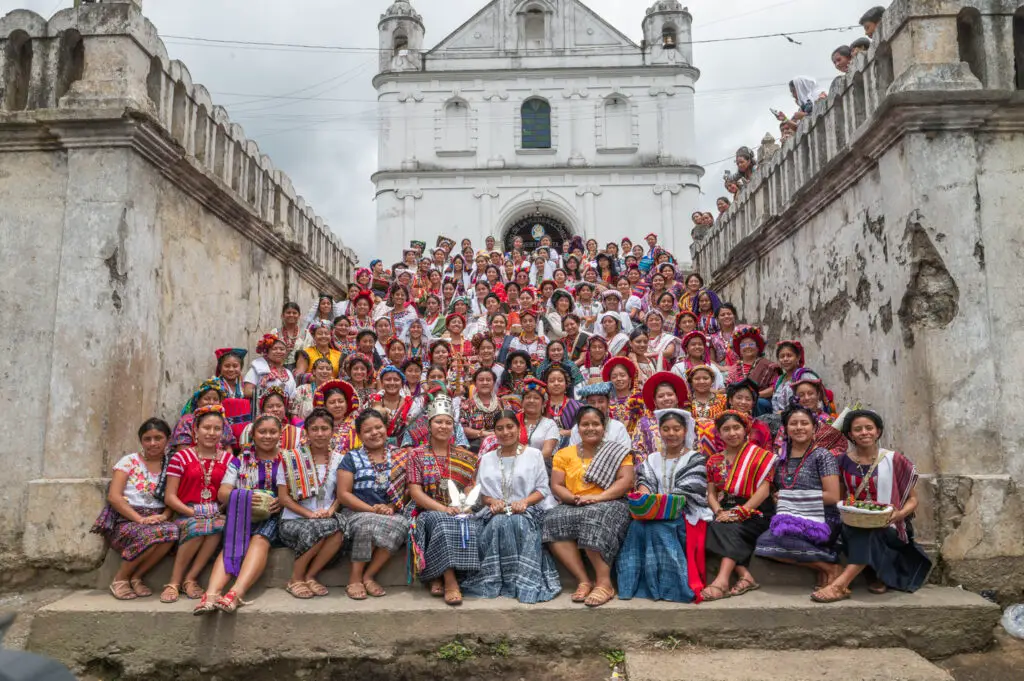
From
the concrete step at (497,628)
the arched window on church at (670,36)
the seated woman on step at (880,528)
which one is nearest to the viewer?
the concrete step at (497,628)

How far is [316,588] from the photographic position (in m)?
4.92

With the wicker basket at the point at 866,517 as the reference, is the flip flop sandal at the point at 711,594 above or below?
below

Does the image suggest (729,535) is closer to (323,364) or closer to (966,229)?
(966,229)

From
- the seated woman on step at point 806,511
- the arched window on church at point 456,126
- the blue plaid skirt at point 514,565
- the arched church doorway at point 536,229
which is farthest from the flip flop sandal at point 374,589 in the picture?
the arched window on church at point 456,126

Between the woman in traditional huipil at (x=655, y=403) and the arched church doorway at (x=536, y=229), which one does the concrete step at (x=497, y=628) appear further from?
the arched church doorway at (x=536, y=229)

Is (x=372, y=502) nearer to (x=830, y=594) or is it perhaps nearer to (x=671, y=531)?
(x=671, y=531)

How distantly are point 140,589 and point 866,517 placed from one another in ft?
15.0

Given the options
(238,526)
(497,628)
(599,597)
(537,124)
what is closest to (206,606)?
(238,526)

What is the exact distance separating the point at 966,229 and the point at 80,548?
6.42m

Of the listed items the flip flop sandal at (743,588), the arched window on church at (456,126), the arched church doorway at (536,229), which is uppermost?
the arched window on church at (456,126)

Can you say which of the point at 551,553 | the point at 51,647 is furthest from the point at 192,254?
the point at 551,553

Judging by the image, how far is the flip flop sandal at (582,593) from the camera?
4758mm

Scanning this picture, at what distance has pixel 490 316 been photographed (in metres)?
9.47

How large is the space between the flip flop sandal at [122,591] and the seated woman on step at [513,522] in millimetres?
2121
